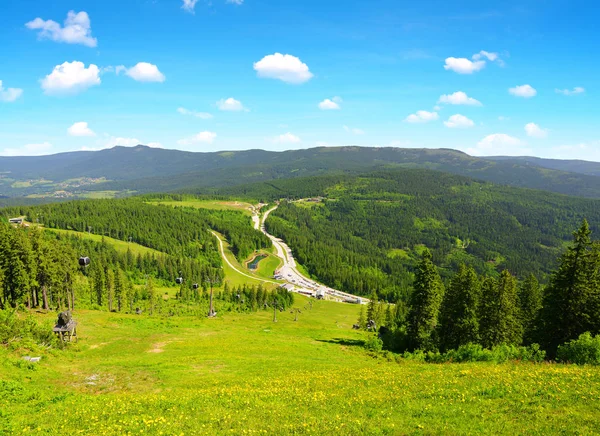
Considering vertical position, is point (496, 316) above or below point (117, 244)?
above

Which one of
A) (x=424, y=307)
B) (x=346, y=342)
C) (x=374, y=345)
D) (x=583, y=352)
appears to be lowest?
(x=346, y=342)

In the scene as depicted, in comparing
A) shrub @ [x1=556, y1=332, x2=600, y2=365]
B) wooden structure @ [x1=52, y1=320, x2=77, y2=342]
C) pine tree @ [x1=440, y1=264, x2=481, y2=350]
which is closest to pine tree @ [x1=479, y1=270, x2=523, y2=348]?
pine tree @ [x1=440, y1=264, x2=481, y2=350]

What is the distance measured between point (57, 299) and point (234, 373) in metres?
60.4

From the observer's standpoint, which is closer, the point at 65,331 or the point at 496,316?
the point at 65,331

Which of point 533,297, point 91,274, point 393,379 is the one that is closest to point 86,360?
point 393,379

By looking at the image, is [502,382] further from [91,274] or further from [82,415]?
[91,274]

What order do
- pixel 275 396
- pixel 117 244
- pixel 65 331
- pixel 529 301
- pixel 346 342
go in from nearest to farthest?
1. pixel 275 396
2. pixel 65 331
3. pixel 346 342
4. pixel 529 301
5. pixel 117 244

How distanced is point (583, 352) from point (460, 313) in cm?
1759

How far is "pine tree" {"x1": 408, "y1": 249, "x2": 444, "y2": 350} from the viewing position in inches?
1962

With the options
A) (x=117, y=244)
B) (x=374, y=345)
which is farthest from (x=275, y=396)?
(x=117, y=244)

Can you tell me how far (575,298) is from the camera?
4203cm

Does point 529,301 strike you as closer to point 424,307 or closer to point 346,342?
point 424,307

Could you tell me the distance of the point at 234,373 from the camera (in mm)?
34125

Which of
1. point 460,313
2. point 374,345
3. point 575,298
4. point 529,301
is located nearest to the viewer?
point 575,298
